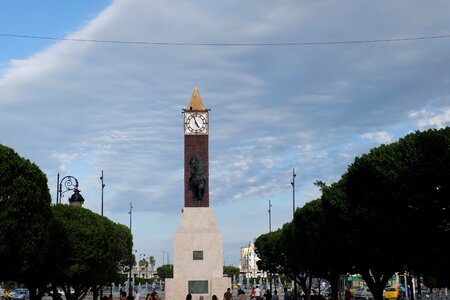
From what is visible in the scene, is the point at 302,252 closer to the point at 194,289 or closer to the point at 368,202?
the point at 194,289

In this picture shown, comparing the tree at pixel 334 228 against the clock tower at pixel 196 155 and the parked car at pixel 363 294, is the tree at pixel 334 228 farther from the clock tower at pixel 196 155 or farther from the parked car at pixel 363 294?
the parked car at pixel 363 294

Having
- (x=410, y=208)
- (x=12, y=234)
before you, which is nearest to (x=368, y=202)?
(x=410, y=208)

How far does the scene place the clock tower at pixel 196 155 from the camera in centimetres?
4809

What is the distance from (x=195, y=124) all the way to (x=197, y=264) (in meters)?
10.5

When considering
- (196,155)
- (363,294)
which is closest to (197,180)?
(196,155)

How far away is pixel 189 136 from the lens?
4931 cm

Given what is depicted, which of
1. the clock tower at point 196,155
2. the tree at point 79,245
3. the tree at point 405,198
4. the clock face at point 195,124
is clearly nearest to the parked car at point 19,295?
the tree at point 79,245

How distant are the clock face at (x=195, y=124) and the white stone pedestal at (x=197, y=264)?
6983mm

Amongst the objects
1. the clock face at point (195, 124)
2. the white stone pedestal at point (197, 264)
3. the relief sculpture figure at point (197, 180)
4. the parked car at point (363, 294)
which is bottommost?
the parked car at point (363, 294)

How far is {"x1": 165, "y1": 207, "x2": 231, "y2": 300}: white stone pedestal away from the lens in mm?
45844

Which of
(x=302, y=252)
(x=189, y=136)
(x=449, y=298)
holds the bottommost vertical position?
(x=449, y=298)

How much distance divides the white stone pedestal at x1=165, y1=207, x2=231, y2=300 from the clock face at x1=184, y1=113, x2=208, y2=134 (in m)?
6.98

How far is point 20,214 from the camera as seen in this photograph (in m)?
28.7

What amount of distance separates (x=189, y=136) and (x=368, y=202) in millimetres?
17326
